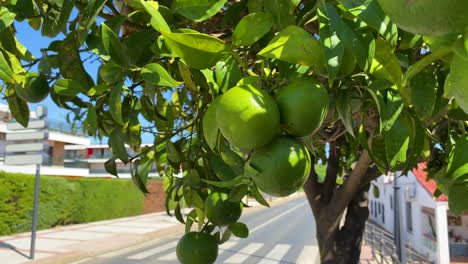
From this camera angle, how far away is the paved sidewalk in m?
9.03

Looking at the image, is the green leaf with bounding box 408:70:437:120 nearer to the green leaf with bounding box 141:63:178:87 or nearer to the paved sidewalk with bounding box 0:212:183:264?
the green leaf with bounding box 141:63:178:87

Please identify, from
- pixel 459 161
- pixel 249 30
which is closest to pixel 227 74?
pixel 249 30

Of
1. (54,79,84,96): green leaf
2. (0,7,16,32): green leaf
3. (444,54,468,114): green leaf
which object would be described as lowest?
(444,54,468,114): green leaf

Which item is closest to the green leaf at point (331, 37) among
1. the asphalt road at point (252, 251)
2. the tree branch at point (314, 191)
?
the tree branch at point (314, 191)

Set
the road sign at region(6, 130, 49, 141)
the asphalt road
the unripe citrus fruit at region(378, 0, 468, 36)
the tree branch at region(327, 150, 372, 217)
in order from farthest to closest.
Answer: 1. the road sign at region(6, 130, 49, 141)
2. the asphalt road
3. the tree branch at region(327, 150, 372, 217)
4. the unripe citrus fruit at region(378, 0, 468, 36)

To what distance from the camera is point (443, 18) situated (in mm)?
335

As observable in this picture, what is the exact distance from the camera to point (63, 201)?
14.3 m

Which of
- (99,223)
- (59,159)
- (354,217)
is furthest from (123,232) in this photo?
(59,159)

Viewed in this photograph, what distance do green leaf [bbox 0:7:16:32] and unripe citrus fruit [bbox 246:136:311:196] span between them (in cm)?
80

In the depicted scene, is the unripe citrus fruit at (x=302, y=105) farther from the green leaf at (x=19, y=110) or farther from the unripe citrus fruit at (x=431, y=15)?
the green leaf at (x=19, y=110)

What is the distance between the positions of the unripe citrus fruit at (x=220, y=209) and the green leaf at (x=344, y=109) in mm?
594

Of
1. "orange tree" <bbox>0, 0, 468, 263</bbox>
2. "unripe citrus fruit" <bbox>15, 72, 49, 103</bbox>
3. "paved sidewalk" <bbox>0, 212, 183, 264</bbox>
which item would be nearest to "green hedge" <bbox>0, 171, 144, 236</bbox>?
"paved sidewalk" <bbox>0, 212, 183, 264</bbox>

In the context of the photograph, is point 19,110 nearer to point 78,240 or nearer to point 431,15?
point 431,15

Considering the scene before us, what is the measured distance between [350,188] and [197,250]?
1.53 m
